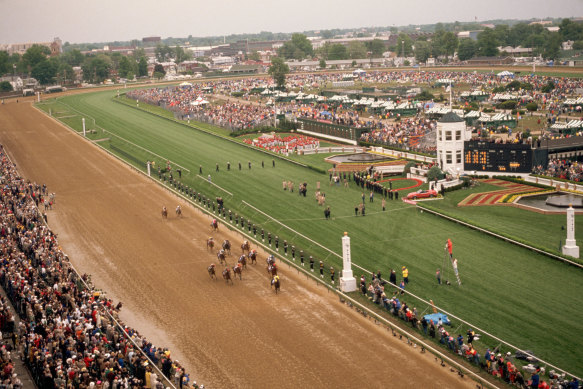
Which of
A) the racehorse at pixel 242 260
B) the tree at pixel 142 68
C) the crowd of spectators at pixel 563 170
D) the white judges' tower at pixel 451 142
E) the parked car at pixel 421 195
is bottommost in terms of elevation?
the parked car at pixel 421 195

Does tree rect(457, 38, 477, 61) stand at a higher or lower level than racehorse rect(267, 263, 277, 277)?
higher

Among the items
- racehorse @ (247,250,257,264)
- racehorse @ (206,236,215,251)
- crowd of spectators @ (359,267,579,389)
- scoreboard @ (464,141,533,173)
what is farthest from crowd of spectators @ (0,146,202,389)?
scoreboard @ (464,141,533,173)

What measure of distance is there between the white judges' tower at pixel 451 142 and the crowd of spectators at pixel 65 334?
2999 centimetres

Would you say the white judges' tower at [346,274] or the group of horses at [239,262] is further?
the group of horses at [239,262]

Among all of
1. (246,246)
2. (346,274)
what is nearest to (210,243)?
(246,246)

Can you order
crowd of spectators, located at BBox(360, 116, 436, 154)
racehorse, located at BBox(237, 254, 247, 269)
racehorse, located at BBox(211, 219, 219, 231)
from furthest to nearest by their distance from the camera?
1. crowd of spectators, located at BBox(360, 116, 436, 154)
2. racehorse, located at BBox(211, 219, 219, 231)
3. racehorse, located at BBox(237, 254, 247, 269)

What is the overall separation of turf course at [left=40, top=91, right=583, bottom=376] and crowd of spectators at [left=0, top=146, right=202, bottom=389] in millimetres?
11707

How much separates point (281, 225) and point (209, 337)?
1616 centimetres

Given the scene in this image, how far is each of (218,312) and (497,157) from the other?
30397 mm

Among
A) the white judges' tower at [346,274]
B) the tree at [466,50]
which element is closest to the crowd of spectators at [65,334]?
the white judges' tower at [346,274]

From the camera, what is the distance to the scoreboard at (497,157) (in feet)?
168

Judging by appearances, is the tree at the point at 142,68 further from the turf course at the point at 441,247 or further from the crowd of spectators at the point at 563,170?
the crowd of spectators at the point at 563,170

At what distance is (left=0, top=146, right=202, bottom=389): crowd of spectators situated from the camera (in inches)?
875

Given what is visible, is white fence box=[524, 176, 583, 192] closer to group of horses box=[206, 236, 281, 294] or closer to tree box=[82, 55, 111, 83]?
group of horses box=[206, 236, 281, 294]
